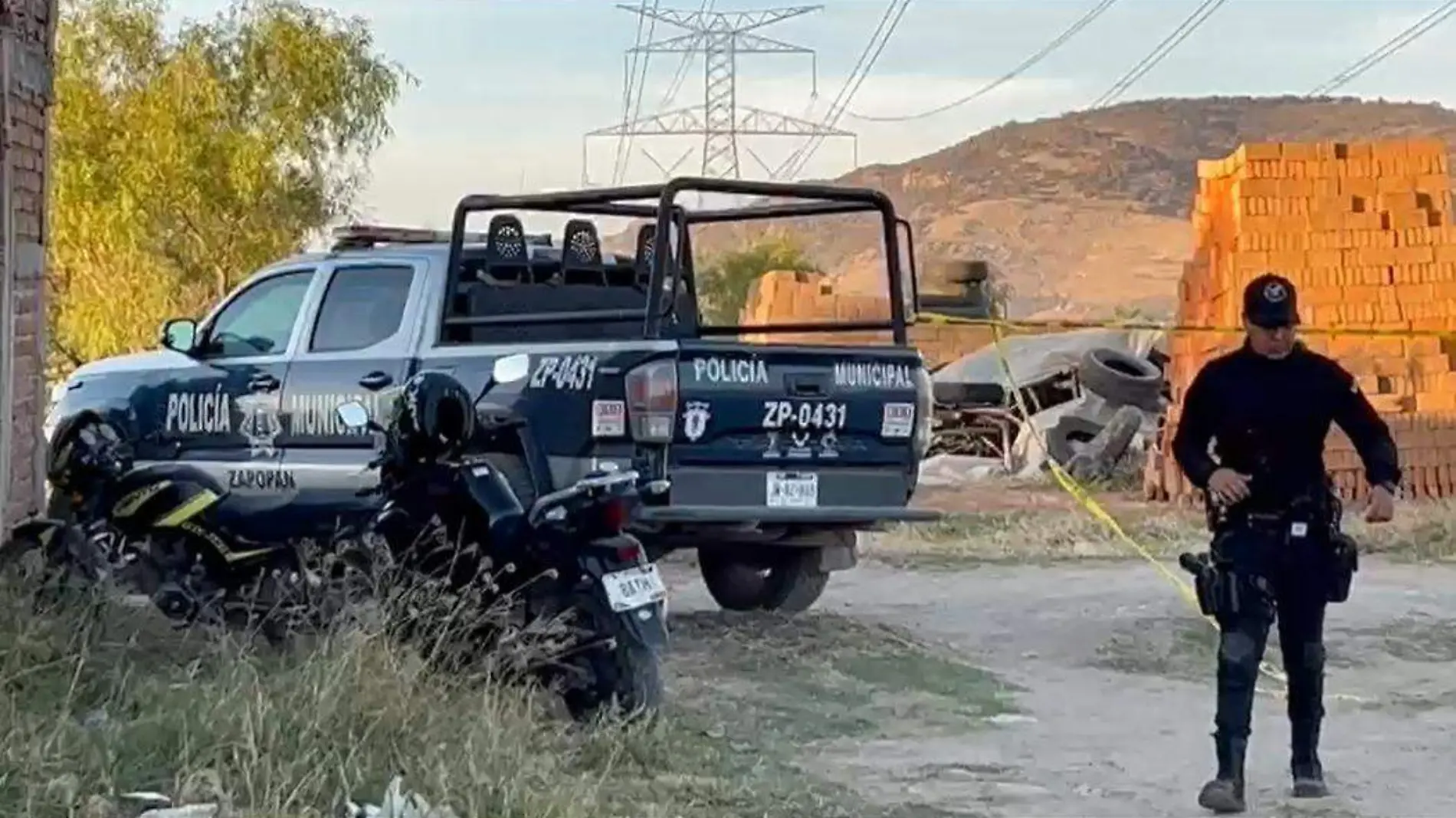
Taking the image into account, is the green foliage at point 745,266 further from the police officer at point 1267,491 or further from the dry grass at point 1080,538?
the police officer at point 1267,491

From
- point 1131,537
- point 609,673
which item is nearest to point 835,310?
point 1131,537

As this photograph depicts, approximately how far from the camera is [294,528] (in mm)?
10695

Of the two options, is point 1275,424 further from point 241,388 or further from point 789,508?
point 241,388

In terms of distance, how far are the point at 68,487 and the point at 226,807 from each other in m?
4.44


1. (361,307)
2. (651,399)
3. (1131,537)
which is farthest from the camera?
(1131,537)

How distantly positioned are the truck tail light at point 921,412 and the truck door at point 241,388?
3.09 meters

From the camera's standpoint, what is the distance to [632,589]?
838 cm

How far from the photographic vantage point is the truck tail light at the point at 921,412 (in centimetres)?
1121

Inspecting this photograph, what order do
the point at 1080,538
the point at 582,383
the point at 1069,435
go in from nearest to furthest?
1. the point at 582,383
2. the point at 1080,538
3. the point at 1069,435

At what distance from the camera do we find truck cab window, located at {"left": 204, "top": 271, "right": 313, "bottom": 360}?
38.6ft

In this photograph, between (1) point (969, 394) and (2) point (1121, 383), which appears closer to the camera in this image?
(2) point (1121, 383)

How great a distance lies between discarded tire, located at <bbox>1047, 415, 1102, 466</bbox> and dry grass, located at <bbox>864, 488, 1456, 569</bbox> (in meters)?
4.31

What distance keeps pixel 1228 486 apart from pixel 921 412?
363 centimetres

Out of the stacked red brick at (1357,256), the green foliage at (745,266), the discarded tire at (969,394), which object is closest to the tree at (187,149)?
the discarded tire at (969,394)
